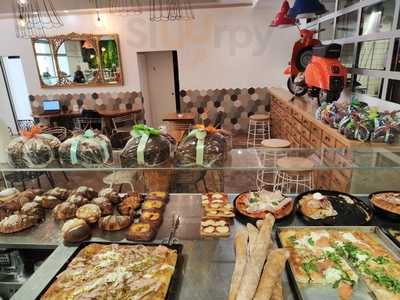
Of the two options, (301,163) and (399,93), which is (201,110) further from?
(301,163)

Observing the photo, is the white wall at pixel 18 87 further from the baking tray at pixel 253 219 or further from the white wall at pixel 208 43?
the baking tray at pixel 253 219

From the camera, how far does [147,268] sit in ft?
3.37

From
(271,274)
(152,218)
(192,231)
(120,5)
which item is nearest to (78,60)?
(120,5)

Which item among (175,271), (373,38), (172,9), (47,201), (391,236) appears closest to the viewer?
(175,271)

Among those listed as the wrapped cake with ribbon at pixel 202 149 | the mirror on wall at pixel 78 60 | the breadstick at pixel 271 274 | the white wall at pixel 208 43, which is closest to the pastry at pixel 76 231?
the wrapped cake with ribbon at pixel 202 149

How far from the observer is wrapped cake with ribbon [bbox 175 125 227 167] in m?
1.24

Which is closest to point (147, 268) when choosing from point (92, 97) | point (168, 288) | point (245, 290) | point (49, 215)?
point (168, 288)

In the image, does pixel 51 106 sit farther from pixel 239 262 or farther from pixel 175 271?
pixel 239 262

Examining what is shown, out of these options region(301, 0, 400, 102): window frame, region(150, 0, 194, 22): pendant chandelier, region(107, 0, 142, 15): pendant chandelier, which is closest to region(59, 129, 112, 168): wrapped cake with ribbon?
region(301, 0, 400, 102): window frame

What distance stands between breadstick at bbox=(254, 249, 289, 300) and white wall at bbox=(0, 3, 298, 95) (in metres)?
5.08

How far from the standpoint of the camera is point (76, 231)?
1197mm

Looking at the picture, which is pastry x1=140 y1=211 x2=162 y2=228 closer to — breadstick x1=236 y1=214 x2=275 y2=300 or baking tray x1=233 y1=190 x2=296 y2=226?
baking tray x1=233 y1=190 x2=296 y2=226

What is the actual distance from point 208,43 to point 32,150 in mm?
4778

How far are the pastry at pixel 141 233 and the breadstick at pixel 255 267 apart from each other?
0.47 metres
